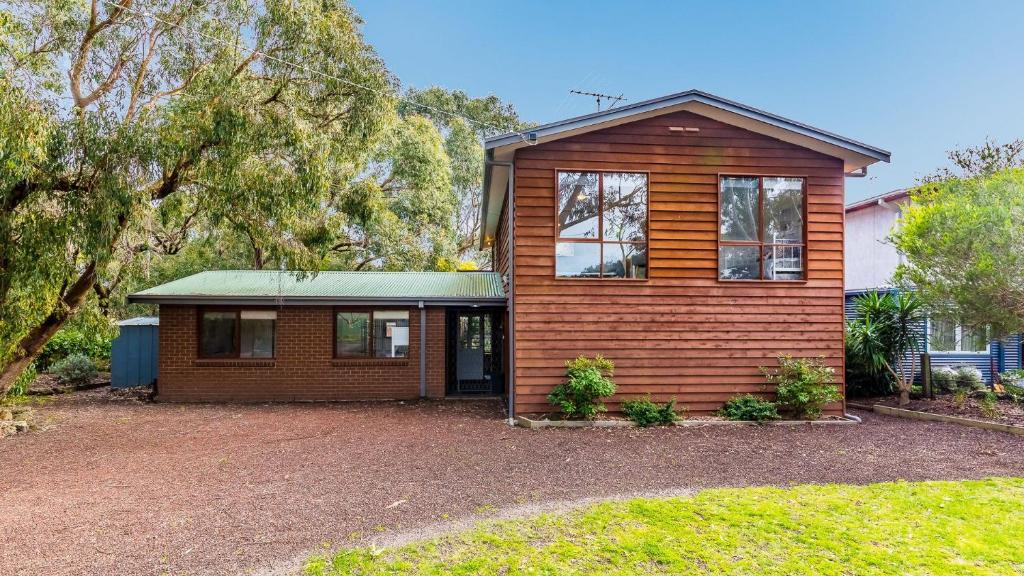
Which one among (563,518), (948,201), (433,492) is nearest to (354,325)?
(433,492)

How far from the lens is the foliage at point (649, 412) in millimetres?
8211

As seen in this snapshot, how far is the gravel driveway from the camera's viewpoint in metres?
3.96

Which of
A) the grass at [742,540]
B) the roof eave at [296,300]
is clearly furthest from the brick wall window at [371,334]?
the grass at [742,540]

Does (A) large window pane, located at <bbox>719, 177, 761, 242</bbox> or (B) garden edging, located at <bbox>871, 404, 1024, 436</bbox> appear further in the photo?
(A) large window pane, located at <bbox>719, 177, 761, 242</bbox>

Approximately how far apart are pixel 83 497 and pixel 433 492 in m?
3.28

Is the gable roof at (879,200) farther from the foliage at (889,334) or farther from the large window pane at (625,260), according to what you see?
the large window pane at (625,260)

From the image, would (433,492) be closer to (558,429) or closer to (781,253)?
(558,429)

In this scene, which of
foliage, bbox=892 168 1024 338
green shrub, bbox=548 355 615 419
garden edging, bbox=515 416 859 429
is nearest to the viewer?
foliage, bbox=892 168 1024 338

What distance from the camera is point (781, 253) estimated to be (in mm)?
8836

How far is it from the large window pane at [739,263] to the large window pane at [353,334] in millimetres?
6957

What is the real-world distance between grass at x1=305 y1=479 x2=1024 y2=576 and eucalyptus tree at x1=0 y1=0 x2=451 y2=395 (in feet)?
20.5

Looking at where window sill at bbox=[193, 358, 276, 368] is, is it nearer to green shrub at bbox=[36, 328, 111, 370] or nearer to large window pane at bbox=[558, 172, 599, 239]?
green shrub at bbox=[36, 328, 111, 370]

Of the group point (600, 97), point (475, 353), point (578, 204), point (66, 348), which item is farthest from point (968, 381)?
point (66, 348)

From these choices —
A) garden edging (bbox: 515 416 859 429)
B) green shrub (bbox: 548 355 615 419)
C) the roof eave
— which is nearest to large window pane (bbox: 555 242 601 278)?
green shrub (bbox: 548 355 615 419)
